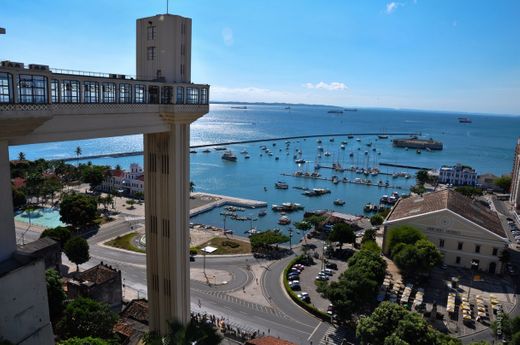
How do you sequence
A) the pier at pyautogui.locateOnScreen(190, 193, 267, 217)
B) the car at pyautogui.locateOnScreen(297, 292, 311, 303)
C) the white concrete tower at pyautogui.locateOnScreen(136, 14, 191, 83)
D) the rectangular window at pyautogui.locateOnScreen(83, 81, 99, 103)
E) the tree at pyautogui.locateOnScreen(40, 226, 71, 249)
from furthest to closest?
the pier at pyautogui.locateOnScreen(190, 193, 267, 217) → the tree at pyautogui.locateOnScreen(40, 226, 71, 249) → the car at pyautogui.locateOnScreen(297, 292, 311, 303) → the white concrete tower at pyautogui.locateOnScreen(136, 14, 191, 83) → the rectangular window at pyautogui.locateOnScreen(83, 81, 99, 103)

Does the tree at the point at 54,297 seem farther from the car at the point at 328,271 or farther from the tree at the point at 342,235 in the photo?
the tree at the point at 342,235

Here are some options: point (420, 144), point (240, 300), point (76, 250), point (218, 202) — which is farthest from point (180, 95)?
point (420, 144)

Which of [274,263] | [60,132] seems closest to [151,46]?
[60,132]

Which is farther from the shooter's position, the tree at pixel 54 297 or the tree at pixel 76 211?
the tree at pixel 76 211

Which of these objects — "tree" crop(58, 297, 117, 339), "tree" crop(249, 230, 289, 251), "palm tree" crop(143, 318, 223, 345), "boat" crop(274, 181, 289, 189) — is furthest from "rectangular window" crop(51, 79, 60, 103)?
"boat" crop(274, 181, 289, 189)

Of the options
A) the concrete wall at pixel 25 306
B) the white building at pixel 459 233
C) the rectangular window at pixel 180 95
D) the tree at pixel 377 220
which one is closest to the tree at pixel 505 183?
the tree at pixel 377 220

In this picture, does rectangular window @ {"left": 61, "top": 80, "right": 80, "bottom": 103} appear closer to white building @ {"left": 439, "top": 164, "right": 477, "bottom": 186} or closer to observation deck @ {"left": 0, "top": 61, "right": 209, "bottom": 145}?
observation deck @ {"left": 0, "top": 61, "right": 209, "bottom": 145}
